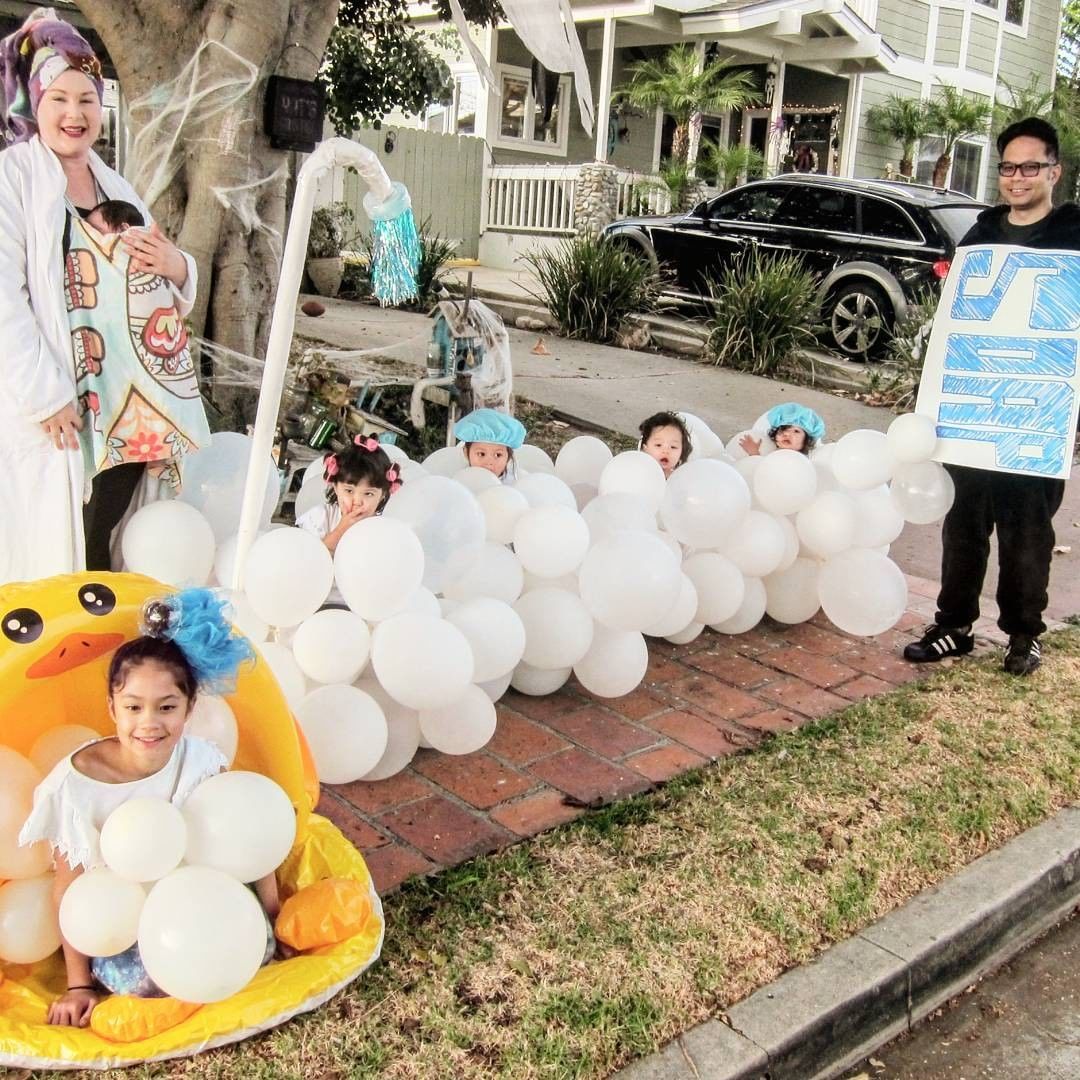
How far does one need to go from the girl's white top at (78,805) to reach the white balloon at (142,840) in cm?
6

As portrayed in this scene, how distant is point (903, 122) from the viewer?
19.3 m

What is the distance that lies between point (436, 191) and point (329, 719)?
14625mm

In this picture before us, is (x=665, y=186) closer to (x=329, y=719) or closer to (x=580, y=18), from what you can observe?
(x=580, y=18)

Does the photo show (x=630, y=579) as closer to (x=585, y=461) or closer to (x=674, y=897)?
(x=674, y=897)

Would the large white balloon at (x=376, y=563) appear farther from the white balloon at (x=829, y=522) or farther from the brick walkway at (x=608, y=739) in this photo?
the white balloon at (x=829, y=522)

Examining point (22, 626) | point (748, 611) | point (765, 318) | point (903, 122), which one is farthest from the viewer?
point (903, 122)

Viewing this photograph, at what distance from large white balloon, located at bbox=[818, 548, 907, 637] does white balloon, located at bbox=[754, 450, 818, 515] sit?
0.29m

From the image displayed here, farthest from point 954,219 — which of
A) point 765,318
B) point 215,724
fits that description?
point 215,724

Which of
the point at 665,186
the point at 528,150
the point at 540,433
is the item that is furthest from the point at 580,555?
the point at 528,150

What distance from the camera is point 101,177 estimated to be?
3.21m

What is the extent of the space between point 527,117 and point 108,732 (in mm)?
17531

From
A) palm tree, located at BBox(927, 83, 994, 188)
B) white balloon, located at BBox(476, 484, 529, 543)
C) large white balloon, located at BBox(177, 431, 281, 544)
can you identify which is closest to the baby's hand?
large white balloon, located at BBox(177, 431, 281, 544)

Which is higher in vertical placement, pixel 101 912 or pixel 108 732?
pixel 108 732

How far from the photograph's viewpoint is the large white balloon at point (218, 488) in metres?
3.70
